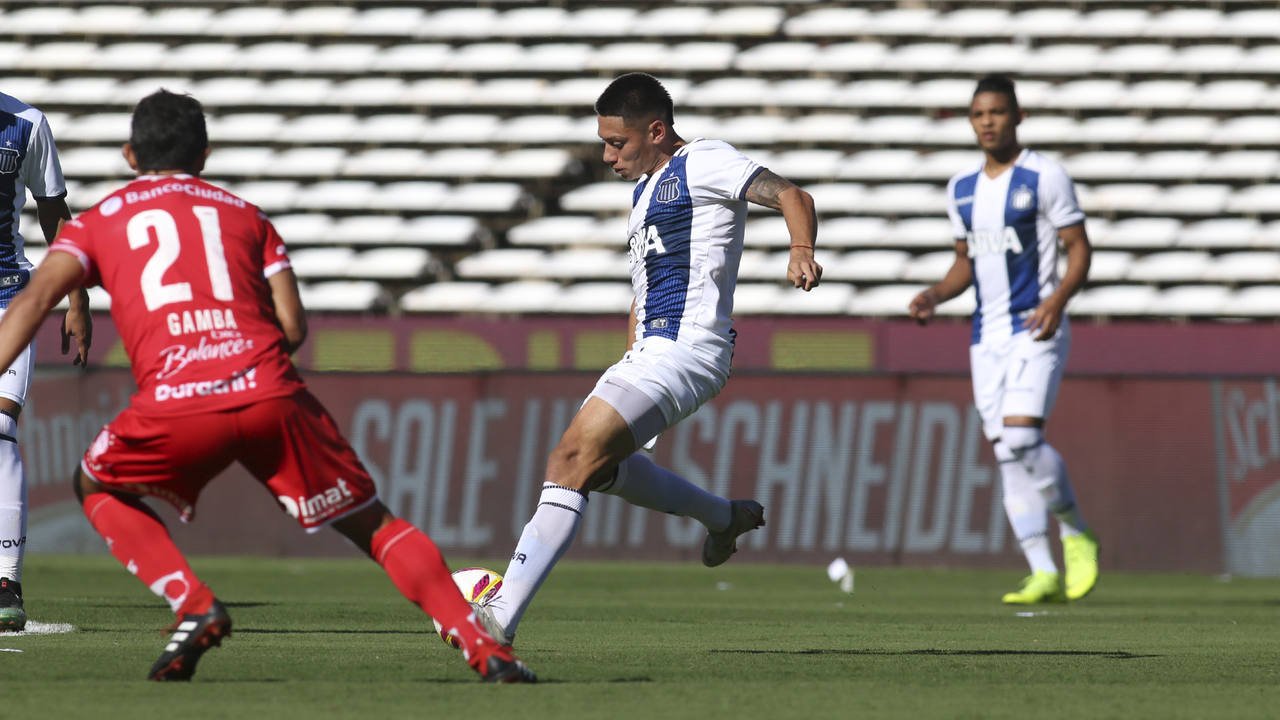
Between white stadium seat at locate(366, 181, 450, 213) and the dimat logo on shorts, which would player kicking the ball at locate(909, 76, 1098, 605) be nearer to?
the dimat logo on shorts

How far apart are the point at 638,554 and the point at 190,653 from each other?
828 centimetres

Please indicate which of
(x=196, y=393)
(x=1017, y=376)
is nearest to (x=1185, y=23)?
(x=1017, y=376)

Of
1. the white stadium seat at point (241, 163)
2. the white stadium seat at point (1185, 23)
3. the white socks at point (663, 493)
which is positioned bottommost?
the white socks at point (663, 493)

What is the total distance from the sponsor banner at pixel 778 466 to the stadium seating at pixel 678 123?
415 centimetres

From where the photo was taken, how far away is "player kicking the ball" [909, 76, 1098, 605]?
9461 millimetres

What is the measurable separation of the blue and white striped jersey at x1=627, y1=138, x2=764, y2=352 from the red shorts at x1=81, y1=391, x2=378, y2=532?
1.68 meters

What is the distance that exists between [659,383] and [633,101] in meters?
0.95

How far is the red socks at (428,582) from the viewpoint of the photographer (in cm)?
488

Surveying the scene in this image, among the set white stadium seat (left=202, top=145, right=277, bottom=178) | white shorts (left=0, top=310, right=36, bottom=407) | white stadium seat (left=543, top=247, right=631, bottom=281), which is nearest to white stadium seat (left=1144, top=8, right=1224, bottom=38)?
white stadium seat (left=543, top=247, right=631, bottom=281)

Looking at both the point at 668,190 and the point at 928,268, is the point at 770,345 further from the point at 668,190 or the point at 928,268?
the point at 668,190

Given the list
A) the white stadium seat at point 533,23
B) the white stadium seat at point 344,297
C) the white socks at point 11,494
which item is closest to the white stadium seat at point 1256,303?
the white stadium seat at point 344,297

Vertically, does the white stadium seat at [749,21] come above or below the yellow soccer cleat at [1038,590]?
above

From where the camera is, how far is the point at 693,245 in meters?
6.30

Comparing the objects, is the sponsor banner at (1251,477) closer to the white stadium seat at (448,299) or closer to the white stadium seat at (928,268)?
the white stadium seat at (928,268)
